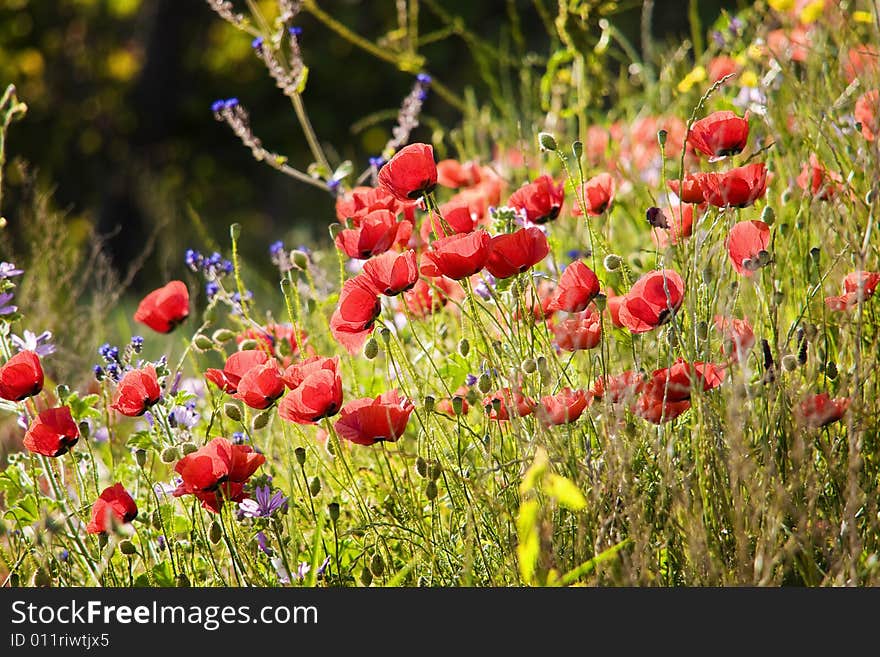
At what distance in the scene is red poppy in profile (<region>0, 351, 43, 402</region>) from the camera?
54.0 inches

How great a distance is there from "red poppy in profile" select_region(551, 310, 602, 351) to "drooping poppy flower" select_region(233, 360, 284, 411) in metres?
0.38

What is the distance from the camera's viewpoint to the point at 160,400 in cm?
147

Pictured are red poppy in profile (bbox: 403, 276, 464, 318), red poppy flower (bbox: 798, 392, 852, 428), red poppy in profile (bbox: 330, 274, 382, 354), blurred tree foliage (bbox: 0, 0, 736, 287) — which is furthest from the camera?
blurred tree foliage (bbox: 0, 0, 736, 287)

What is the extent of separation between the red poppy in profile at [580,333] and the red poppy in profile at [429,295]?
33 centimetres

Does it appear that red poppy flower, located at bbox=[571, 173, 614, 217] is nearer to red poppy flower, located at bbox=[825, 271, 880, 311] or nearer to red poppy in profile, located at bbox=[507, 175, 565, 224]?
red poppy in profile, located at bbox=[507, 175, 565, 224]

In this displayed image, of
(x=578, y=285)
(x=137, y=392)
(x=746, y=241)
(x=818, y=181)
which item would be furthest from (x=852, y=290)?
(x=137, y=392)

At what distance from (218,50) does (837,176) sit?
567 centimetres

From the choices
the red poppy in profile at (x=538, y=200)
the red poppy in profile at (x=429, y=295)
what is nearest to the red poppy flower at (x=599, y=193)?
the red poppy in profile at (x=538, y=200)

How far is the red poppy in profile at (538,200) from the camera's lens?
62.5 inches

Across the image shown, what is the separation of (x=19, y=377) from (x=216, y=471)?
0.32 m

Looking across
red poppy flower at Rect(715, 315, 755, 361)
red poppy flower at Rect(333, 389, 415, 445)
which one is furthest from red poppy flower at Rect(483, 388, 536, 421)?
red poppy flower at Rect(715, 315, 755, 361)

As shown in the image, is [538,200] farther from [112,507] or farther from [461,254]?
[112,507]

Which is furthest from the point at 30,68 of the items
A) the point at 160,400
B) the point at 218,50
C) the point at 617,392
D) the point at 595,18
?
the point at 617,392

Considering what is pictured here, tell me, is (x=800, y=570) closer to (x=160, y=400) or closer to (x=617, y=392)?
(x=617, y=392)
